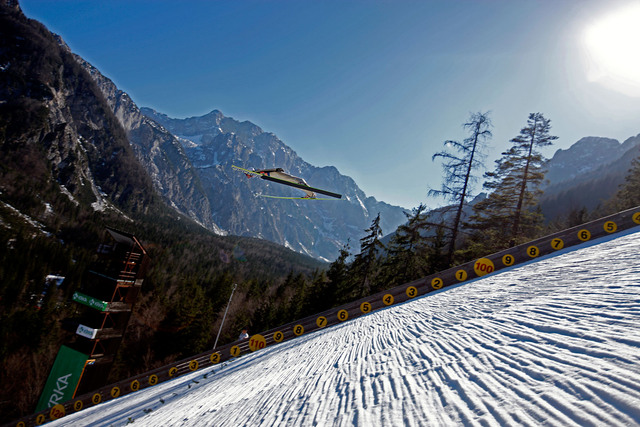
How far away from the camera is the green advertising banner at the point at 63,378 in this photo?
68.0 ft

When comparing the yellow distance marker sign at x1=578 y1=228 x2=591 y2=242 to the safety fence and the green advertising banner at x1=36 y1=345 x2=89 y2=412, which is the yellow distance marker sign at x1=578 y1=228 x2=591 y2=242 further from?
the green advertising banner at x1=36 y1=345 x2=89 y2=412

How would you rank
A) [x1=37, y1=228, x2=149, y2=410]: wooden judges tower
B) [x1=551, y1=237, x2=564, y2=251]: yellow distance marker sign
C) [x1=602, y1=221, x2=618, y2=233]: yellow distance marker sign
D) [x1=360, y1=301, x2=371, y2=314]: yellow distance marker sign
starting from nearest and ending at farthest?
[x1=602, y1=221, x2=618, y2=233]: yellow distance marker sign, [x1=551, y1=237, x2=564, y2=251]: yellow distance marker sign, [x1=360, y1=301, x2=371, y2=314]: yellow distance marker sign, [x1=37, y1=228, x2=149, y2=410]: wooden judges tower

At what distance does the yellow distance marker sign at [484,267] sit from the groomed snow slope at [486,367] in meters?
2.91

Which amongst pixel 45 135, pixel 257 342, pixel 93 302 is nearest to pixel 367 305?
pixel 257 342

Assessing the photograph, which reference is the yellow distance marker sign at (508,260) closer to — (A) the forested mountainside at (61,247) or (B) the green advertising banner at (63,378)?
(B) the green advertising banner at (63,378)

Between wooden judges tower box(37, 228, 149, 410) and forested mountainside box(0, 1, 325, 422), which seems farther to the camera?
forested mountainside box(0, 1, 325, 422)

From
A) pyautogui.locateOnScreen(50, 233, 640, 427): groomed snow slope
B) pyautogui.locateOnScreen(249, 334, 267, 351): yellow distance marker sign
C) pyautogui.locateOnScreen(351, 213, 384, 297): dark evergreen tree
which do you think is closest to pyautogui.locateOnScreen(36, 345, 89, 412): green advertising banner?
pyautogui.locateOnScreen(249, 334, 267, 351): yellow distance marker sign

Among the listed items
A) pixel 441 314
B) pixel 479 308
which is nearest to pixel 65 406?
pixel 441 314

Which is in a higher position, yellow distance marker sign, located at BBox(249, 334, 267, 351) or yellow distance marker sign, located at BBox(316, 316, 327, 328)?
yellow distance marker sign, located at BBox(316, 316, 327, 328)

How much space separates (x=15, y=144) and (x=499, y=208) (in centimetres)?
19559

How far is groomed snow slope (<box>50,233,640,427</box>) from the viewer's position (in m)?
2.62

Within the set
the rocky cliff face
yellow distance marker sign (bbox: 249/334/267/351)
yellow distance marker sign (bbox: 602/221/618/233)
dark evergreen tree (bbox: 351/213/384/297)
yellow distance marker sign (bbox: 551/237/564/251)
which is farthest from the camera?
the rocky cliff face

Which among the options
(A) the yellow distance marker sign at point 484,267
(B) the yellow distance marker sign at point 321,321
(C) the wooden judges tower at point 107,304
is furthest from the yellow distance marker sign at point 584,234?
(C) the wooden judges tower at point 107,304

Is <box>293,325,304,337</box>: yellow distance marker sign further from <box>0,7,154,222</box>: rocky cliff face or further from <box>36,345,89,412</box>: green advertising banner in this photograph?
<box>0,7,154,222</box>: rocky cliff face
